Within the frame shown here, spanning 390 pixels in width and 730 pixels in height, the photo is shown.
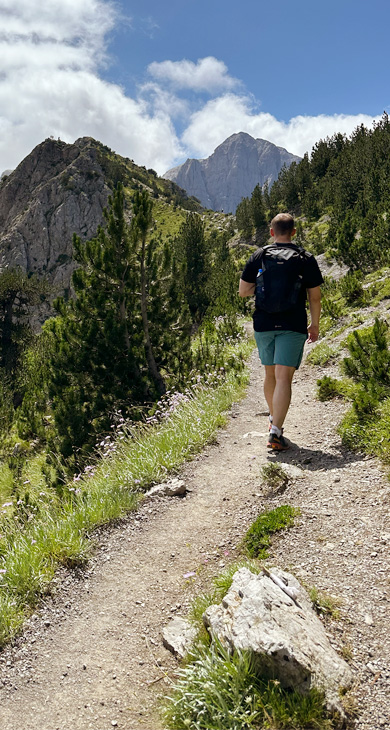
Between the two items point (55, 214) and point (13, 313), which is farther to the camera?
point (55, 214)

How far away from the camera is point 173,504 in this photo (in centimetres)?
443

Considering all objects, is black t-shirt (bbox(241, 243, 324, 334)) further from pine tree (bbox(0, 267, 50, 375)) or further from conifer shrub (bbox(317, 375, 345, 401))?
pine tree (bbox(0, 267, 50, 375))

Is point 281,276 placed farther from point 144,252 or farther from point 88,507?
point 144,252

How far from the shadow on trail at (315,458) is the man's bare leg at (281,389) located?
472mm

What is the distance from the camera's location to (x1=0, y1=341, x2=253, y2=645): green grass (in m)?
3.38

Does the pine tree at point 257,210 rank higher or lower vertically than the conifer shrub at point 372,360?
higher

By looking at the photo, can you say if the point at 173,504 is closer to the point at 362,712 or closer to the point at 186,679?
the point at 186,679

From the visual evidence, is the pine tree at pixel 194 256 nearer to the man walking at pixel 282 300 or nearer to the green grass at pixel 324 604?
the man walking at pixel 282 300

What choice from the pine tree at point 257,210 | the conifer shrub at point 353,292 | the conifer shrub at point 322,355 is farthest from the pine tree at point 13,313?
the conifer shrub at point 322,355

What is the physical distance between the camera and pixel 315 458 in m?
4.55

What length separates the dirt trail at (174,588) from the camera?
2209 millimetres

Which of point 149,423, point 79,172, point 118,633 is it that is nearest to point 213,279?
point 149,423

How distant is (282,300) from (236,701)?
3.44 metres

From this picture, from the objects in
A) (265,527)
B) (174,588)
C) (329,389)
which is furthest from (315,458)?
(329,389)
